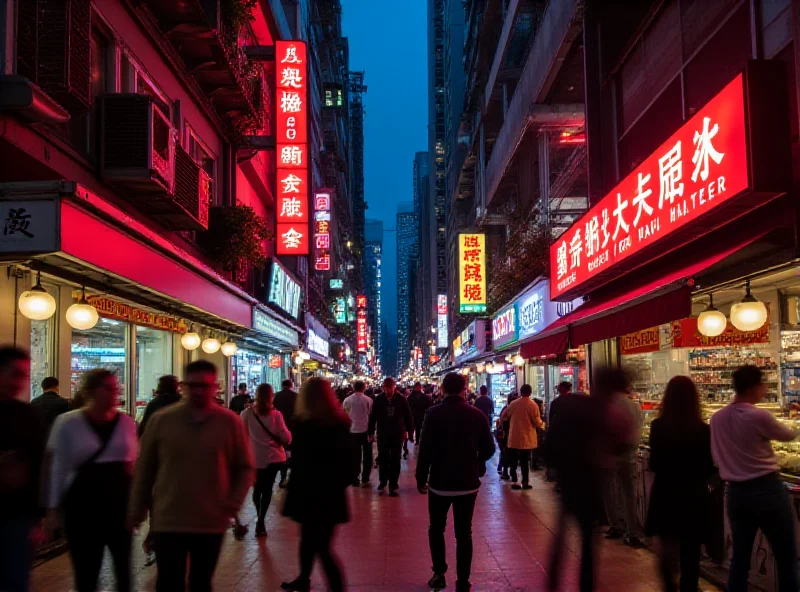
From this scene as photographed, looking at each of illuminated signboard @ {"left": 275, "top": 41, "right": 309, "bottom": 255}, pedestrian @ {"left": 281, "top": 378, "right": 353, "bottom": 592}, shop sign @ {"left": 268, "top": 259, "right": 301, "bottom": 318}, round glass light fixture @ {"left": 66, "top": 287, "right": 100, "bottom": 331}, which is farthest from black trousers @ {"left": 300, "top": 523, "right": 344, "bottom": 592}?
illuminated signboard @ {"left": 275, "top": 41, "right": 309, "bottom": 255}

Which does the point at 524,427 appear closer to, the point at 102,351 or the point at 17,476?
the point at 102,351

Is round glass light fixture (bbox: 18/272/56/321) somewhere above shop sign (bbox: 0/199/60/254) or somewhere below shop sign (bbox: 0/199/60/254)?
below

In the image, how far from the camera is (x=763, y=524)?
511 cm

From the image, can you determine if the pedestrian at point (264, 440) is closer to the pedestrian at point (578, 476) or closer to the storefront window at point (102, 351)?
the storefront window at point (102, 351)

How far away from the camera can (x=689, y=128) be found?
23.6 feet

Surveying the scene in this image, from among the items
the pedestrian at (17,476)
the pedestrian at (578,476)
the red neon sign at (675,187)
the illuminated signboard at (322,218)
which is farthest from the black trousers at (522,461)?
the illuminated signboard at (322,218)

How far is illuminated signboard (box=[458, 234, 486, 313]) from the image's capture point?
1268 inches

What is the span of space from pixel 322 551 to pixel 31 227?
380 centimetres

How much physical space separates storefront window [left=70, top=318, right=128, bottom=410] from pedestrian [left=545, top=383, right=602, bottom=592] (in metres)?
6.76

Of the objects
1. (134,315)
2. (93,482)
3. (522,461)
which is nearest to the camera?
(93,482)

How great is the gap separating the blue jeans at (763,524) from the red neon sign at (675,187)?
90.6 inches

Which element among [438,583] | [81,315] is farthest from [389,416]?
[438,583]

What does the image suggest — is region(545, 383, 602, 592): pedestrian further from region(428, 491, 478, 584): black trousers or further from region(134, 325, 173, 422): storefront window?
region(134, 325, 173, 422): storefront window

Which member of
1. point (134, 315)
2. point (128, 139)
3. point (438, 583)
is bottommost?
point (438, 583)
